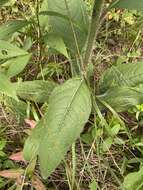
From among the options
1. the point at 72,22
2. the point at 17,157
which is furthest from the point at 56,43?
the point at 17,157

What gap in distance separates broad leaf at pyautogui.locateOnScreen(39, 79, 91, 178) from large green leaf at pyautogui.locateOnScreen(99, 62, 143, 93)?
312 mm

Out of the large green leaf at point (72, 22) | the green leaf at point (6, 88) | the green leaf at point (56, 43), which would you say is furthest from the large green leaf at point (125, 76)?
the green leaf at point (6, 88)

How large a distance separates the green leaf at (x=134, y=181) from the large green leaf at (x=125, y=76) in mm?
434

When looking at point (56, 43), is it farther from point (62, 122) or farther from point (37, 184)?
point (37, 184)

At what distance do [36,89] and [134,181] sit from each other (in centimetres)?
65

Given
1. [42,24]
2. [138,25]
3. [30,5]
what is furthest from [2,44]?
[138,25]

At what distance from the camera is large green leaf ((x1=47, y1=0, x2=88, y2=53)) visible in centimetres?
190

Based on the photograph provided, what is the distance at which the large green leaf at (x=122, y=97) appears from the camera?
6.49 feet

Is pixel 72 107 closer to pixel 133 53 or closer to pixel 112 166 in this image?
pixel 112 166

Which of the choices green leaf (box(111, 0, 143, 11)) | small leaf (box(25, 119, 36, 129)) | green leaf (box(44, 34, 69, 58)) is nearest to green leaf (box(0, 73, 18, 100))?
green leaf (box(44, 34, 69, 58))

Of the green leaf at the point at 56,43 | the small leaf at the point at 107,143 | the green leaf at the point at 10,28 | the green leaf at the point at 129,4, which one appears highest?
the green leaf at the point at 129,4

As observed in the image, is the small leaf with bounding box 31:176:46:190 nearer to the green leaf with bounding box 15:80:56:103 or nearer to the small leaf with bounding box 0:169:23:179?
the small leaf with bounding box 0:169:23:179

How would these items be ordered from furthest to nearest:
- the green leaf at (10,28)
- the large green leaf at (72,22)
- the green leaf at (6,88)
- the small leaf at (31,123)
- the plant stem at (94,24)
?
the small leaf at (31,123), the large green leaf at (72,22), the green leaf at (10,28), the plant stem at (94,24), the green leaf at (6,88)

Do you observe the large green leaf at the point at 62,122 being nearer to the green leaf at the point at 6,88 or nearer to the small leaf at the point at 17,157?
the green leaf at the point at 6,88
